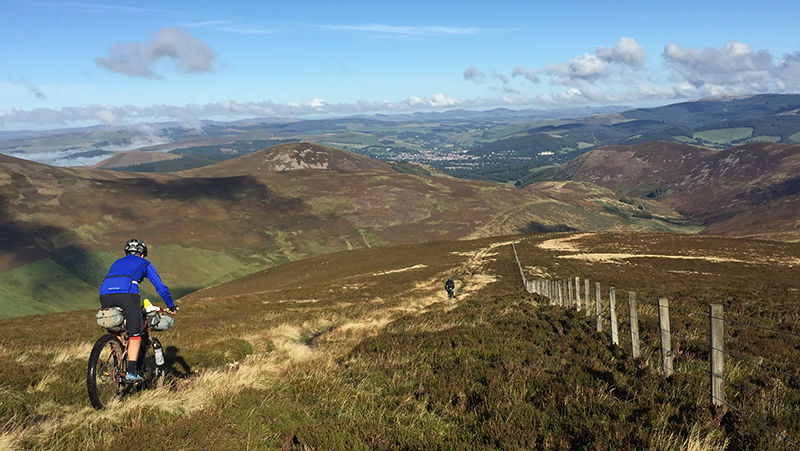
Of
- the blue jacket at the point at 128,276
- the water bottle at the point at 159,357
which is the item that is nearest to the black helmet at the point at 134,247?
the blue jacket at the point at 128,276

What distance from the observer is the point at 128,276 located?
9.70m

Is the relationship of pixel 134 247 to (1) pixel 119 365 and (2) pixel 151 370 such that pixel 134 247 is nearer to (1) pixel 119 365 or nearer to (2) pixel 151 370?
(1) pixel 119 365

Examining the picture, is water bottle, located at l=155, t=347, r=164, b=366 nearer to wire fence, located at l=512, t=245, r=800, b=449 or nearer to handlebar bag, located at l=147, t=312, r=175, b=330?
handlebar bag, located at l=147, t=312, r=175, b=330

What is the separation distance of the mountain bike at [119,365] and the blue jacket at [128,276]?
46 centimetres

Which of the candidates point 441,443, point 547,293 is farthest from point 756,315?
point 441,443

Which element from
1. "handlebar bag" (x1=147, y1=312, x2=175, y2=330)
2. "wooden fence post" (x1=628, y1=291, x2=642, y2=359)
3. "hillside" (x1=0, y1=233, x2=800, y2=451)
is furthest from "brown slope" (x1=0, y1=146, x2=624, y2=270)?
"wooden fence post" (x1=628, y1=291, x2=642, y2=359)

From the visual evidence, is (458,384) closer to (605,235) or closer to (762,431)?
(762,431)

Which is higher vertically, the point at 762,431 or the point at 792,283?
the point at 762,431

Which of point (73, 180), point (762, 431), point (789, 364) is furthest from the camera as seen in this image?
point (73, 180)

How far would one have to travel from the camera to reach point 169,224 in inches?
→ 6324

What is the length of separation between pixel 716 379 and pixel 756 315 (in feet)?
49.1

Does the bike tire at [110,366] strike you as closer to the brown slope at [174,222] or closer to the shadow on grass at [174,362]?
the shadow on grass at [174,362]

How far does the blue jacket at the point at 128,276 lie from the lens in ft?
31.4

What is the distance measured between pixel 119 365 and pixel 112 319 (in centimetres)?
97
